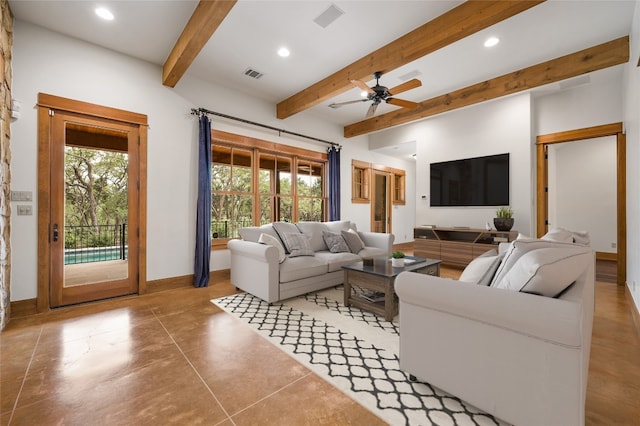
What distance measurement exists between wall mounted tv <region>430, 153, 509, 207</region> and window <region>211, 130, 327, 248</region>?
244 cm

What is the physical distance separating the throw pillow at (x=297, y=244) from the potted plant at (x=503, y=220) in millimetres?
3194

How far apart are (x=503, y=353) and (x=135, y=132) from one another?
4.39m

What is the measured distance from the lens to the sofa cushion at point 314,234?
4.36m

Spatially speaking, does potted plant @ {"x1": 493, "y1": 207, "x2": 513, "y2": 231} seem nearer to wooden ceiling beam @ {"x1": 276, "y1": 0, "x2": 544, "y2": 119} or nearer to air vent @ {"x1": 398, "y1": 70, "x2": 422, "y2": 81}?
air vent @ {"x1": 398, "y1": 70, "x2": 422, "y2": 81}

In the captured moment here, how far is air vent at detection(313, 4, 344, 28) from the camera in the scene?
285 centimetres

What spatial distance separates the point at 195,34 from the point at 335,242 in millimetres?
3042

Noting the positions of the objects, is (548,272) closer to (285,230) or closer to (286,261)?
(286,261)

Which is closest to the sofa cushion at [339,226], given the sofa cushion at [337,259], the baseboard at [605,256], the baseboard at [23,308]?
the sofa cushion at [337,259]

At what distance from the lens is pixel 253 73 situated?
13.7ft

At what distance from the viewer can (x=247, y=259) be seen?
11.6 ft

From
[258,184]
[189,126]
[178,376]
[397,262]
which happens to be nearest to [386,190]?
[258,184]

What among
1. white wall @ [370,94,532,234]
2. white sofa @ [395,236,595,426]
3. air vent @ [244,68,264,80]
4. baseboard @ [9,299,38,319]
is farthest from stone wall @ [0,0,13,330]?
white wall @ [370,94,532,234]

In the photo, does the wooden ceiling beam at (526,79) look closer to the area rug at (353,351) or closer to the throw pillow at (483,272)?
the throw pillow at (483,272)

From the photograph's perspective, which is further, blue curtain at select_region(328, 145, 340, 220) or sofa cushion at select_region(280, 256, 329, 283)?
blue curtain at select_region(328, 145, 340, 220)
